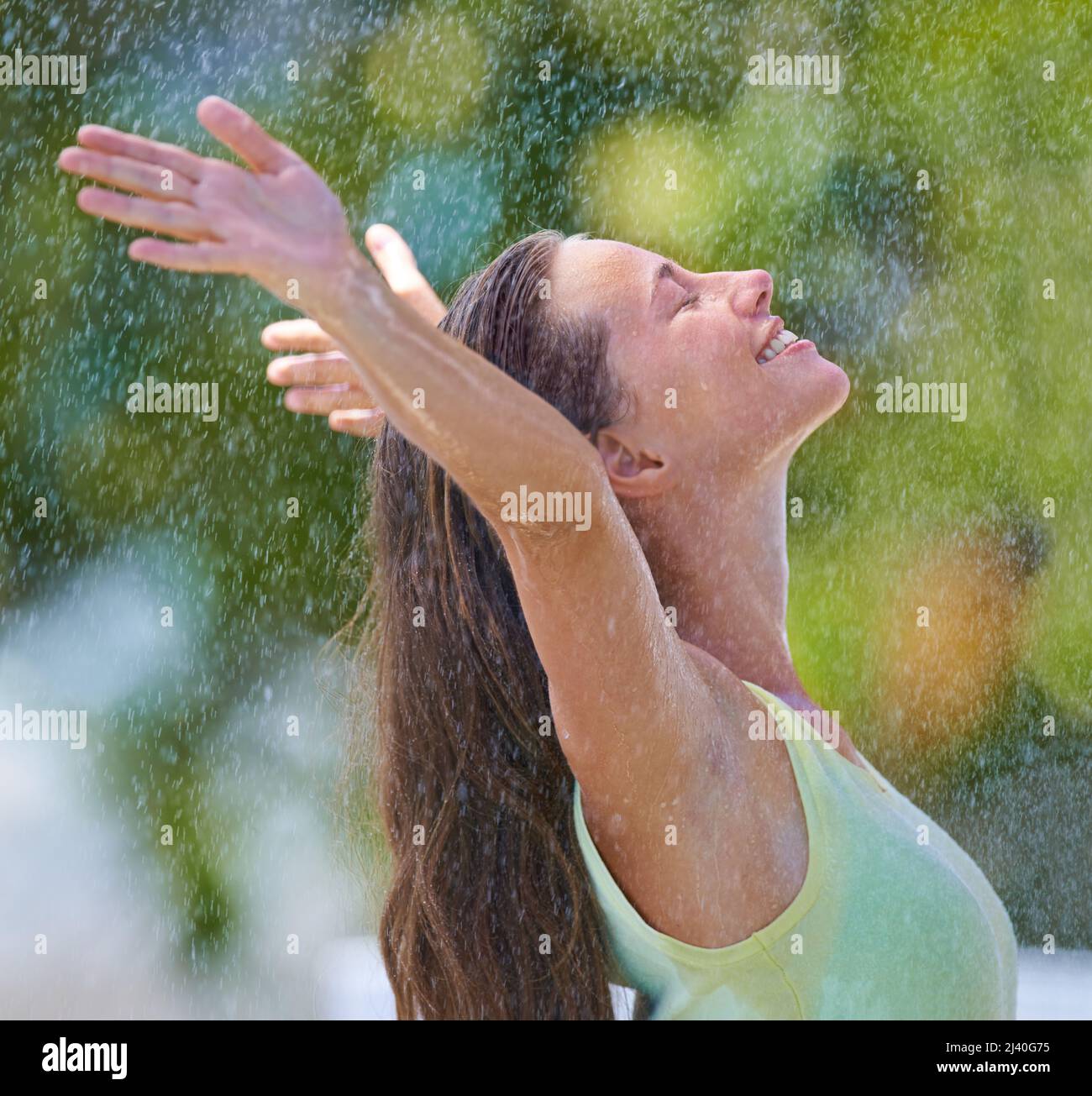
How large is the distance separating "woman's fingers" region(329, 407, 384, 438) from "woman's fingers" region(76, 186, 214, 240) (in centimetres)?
98

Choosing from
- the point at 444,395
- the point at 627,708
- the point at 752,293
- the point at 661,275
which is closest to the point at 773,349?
the point at 752,293

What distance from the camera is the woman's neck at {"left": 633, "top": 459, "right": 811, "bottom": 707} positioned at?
77.5 inches

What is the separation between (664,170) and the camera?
17.4 ft

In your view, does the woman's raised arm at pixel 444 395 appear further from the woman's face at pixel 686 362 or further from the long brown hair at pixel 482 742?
the woman's face at pixel 686 362

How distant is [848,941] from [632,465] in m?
0.67

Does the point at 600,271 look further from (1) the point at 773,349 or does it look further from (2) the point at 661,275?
(1) the point at 773,349

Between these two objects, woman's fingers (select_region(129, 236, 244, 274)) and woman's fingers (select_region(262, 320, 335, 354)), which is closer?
woman's fingers (select_region(129, 236, 244, 274))

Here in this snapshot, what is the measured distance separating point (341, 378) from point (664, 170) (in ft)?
10.5

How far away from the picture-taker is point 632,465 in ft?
6.34

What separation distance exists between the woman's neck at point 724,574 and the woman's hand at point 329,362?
2.02 feet

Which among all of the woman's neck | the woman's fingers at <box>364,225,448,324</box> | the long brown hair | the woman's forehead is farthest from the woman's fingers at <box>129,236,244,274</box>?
the woman's fingers at <box>364,225,448,324</box>

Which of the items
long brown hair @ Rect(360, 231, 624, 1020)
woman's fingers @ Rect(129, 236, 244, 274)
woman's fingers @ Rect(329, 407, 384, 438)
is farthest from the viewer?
woman's fingers @ Rect(329, 407, 384, 438)

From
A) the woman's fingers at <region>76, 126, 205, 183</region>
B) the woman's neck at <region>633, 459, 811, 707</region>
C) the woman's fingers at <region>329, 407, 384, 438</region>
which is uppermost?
the woman's fingers at <region>76, 126, 205, 183</region>

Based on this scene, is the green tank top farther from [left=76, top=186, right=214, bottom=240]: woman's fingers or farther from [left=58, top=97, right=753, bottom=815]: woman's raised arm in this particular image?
[left=76, top=186, right=214, bottom=240]: woman's fingers
